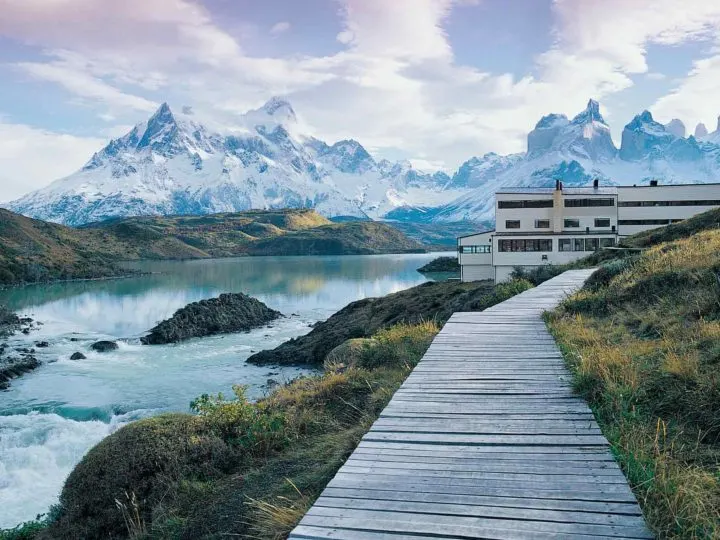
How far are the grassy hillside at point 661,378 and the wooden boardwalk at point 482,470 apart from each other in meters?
0.24

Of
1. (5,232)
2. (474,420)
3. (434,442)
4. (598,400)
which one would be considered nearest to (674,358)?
(598,400)

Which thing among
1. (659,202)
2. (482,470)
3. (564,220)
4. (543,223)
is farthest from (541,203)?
(482,470)

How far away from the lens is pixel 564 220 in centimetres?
6812

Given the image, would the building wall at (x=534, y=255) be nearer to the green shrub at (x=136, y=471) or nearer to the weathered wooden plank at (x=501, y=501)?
the green shrub at (x=136, y=471)

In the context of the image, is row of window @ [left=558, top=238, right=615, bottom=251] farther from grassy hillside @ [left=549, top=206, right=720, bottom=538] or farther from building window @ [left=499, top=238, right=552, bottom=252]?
grassy hillside @ [left=549, top=206, right=720, bottom=538]

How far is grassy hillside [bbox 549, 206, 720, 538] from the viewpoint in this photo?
4.27 metres

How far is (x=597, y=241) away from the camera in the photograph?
63.8m

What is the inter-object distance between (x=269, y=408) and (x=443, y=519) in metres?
7.16

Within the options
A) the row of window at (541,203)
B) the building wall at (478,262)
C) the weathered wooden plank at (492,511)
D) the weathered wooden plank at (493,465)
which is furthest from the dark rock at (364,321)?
the weathered wooden plank at (492,511)

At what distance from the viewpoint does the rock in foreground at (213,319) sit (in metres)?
52.7

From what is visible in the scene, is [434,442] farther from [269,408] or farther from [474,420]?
[269,408]

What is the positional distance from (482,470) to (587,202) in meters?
70.5

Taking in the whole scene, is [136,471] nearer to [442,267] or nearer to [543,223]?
[543,223]

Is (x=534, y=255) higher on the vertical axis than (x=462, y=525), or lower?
lower
